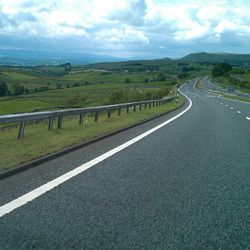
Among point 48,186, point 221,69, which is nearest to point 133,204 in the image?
point 48,186

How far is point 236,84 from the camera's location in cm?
13112

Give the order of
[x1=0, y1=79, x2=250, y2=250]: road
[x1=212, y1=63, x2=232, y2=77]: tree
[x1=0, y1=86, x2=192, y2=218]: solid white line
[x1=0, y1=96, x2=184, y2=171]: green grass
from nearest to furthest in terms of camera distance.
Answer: [x1=0, y1=79, x2=250, y2=250]: road < [x1=0, y1=86, x2=192, y2=218]: solid white line < [x1=0, y1=96, x2=184, y2=171]: green grass < [x1=212, y1=63, x2=232, y2=77]: tree

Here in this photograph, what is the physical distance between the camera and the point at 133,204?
6555 millimetres

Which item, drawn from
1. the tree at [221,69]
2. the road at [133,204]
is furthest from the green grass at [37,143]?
the tree at [221,69]

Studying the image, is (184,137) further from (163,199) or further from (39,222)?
(39,222)

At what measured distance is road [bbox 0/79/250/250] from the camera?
508 centimetres

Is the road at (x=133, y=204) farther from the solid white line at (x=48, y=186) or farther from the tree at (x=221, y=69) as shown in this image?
the tree at (x=221, y=69)

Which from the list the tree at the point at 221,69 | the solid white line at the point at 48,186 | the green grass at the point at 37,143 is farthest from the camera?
the tree at the point at 221,69

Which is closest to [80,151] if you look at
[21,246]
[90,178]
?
[90,178]

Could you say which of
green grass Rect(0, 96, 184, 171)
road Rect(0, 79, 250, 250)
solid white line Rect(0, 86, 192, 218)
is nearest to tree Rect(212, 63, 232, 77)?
green grass Rect(0, 96, 184, 171)

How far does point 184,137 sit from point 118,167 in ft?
21.4

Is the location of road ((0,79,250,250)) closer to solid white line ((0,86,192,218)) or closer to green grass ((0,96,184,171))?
solid white line ((0,86,192,218))

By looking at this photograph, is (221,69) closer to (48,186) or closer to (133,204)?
(48,186)

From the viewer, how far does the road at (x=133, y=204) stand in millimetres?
5082
